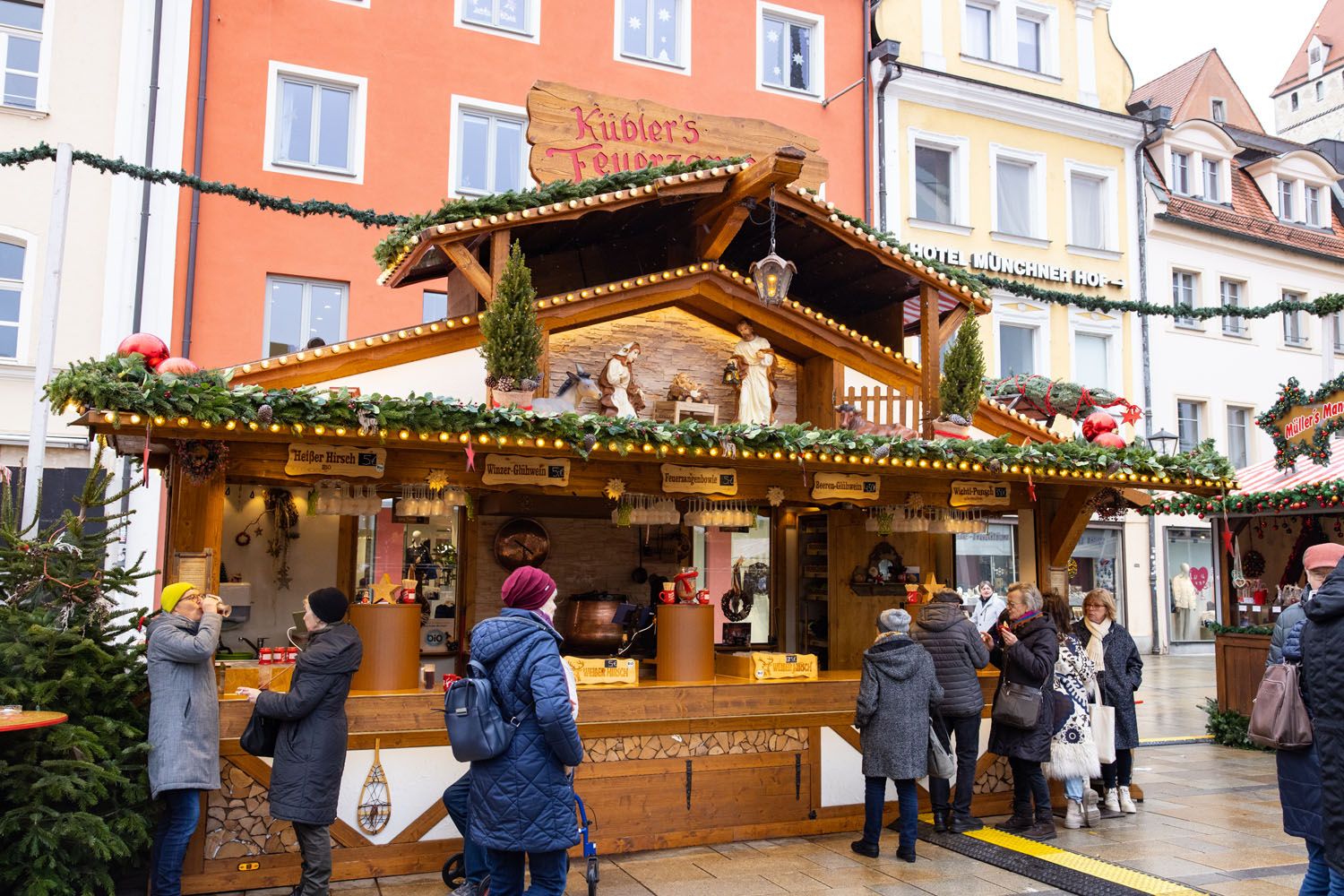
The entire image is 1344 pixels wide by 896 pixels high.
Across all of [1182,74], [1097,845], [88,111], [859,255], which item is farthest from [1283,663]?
[1182,74]

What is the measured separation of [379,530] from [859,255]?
4587mm

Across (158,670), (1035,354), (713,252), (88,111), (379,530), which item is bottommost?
(158,670)

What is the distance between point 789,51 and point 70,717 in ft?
50.2

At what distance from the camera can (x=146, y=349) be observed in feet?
20.2

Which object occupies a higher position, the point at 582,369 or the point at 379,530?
the point at 582,369

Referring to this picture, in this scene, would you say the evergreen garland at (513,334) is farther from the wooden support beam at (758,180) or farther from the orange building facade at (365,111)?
the orange building facade at (365,111)

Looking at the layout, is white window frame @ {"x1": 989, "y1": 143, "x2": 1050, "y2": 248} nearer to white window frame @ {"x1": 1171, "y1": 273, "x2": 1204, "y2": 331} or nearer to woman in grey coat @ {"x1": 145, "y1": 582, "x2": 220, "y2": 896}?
white window frame @ {"x1": 1171, "y1": 273, "x2": 1204, "y2": 331}

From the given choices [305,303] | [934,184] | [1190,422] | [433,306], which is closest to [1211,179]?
[1190,422]

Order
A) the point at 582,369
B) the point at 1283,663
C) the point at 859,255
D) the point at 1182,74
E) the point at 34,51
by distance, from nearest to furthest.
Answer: the point at 1283,663 < the point at 582,369 < the point at 859,255 < the point at 34,51 < the point at 1182,74

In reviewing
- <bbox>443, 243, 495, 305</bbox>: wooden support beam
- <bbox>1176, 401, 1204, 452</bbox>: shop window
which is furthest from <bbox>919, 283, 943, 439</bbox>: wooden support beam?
<bbox>1176, 401, 1204, 452</bbox>: shop window

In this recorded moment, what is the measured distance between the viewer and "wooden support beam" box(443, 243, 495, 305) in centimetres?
750

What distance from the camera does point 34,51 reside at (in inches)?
518

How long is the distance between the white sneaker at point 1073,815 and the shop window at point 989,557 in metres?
11.3

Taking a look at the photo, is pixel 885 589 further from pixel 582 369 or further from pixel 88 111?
pixel 88 111
